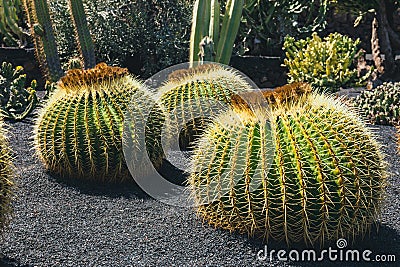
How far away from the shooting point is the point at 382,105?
252 inches

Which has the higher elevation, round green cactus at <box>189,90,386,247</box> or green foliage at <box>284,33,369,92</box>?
round green cactus at <box>189,90,386,247</box>

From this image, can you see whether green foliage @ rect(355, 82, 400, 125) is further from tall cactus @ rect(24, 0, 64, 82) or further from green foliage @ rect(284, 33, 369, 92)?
tall cactus @ rect(24, 0, 64, 82)

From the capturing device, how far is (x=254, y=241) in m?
3.41

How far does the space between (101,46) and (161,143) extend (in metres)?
4.92

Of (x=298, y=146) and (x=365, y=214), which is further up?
(x=298, y=146)

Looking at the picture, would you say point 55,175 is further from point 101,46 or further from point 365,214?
point 101,46

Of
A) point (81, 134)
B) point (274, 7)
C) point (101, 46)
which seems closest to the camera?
point (81, 134)

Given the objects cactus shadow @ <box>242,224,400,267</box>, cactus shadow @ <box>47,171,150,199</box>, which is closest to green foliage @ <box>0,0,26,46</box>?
cactus shadow @ <box>47,171,150,199</box>

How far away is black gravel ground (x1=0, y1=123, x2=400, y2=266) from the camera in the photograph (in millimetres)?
3309

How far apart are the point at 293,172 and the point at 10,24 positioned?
7.32 meters

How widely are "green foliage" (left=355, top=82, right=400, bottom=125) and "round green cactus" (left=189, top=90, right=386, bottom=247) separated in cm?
294

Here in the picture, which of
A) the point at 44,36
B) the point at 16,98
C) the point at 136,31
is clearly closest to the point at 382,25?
the point at 136,31

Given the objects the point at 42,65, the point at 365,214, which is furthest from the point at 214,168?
the point at 42,65

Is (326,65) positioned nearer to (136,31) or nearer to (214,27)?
(214,27)
